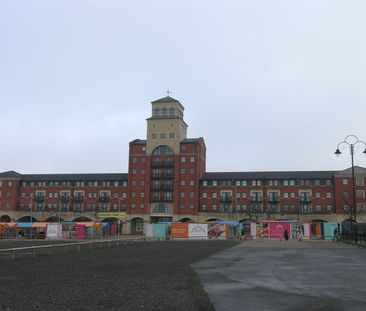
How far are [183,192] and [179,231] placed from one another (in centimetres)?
3378

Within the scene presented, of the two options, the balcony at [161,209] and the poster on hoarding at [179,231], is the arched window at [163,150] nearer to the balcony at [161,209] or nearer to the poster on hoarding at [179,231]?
the balcony at [161,209]

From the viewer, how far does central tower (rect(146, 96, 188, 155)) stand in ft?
365

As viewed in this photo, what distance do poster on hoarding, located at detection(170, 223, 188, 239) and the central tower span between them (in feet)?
122

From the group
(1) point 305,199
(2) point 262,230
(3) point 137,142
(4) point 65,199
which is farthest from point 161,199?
(2) point 262,230

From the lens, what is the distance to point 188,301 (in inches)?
456

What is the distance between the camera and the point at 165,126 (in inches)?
4417

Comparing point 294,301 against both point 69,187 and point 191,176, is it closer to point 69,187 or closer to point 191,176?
point 191,176

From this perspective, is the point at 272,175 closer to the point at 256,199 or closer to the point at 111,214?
the point at 256,199

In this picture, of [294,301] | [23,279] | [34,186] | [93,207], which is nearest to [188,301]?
[294,301]

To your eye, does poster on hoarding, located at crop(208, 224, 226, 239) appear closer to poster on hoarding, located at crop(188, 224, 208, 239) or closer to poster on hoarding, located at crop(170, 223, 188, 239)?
poster on hoarding, located at crop(188, 224, 208, 239)

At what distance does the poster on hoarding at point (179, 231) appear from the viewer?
75.0m

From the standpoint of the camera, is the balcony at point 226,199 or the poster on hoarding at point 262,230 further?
the balcony at point 226,199

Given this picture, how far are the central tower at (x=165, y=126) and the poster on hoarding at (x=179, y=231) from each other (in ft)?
122

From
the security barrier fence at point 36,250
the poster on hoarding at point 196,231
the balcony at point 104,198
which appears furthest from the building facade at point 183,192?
the security barrier fence at point 36,250
